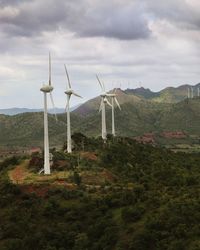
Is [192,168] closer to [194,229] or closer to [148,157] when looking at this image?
[148,157]

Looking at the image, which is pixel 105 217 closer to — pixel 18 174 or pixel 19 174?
pixel 19 174

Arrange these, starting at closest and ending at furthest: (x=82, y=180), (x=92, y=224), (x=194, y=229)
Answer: (x=194, y=229) → (x=92, y=224) → (x=82, y=180)

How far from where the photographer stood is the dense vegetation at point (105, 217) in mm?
67125

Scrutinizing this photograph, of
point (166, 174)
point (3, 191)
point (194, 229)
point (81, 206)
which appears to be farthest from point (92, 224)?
point (166, 174)

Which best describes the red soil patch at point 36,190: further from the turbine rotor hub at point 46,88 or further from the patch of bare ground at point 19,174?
the turbine rotor hub at point 46,88

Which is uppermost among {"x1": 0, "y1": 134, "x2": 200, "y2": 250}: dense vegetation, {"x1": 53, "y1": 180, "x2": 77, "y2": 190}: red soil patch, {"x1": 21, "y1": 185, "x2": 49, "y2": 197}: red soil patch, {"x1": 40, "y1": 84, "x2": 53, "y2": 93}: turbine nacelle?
{"x1": 40, "y1": 84, "x2": 53, "y2": 93}: turbine nacelle

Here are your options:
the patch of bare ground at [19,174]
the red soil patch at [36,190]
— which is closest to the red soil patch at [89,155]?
the patch of bare ground at [19,174]

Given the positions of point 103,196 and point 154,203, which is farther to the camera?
point 103,196

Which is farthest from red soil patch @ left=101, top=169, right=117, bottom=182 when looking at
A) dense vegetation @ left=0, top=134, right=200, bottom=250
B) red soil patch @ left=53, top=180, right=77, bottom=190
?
red soil patch @ left=53, top=180, right=77, bottom=190

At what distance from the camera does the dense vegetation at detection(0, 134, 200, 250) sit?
67.1 metres

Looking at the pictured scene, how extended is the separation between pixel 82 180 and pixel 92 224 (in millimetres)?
31808

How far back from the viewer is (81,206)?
86.6 metres

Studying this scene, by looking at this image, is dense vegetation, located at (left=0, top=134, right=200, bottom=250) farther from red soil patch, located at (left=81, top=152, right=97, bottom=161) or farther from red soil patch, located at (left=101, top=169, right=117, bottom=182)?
red soil patch, located at (left=81, top=152, right=97, bottom=161)

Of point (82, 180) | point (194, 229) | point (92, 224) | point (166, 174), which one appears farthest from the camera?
point (166, 174)
